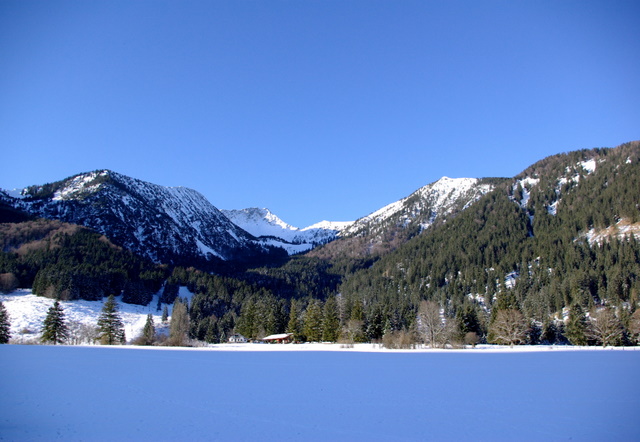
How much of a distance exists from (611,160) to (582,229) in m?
65.9

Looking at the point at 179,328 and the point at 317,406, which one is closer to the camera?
the point at 317,406

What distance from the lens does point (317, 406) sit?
743 inches

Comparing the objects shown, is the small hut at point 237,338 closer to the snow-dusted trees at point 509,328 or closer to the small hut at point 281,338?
the small hut at point 281,338

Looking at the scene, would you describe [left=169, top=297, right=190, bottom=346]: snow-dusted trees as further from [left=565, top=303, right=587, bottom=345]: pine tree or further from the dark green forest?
[left=565, top=303, right=587, bottom=345]: pine tree

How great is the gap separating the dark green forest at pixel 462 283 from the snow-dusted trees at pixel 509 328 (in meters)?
0.38

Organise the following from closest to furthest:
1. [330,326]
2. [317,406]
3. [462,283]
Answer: [317,406] < [330,326] < [462,283]

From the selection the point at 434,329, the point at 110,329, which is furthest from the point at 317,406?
the point at 110,329

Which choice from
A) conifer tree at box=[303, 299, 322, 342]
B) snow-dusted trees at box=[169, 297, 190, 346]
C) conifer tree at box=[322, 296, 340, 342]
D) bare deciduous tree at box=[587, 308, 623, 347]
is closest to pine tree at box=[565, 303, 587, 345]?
bare deciduous tree at box=[587, 308, 623, 347]

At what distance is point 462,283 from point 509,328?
8652 cm

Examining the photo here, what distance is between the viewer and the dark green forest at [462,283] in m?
81.4

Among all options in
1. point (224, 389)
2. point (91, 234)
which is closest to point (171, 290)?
point (91, 234)

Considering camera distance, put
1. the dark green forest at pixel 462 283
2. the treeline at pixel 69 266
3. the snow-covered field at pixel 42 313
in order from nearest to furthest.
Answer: the dark green forest at pixel 462 283
the snow-covered field at pixel 42 313
the treeline at pixel 69 266

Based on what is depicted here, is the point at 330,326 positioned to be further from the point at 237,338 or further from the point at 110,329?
the point at 110,329

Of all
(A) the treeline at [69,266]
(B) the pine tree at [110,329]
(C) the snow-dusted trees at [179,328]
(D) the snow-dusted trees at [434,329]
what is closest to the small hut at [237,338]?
(C) the snow-dusted trees at [179,328]
